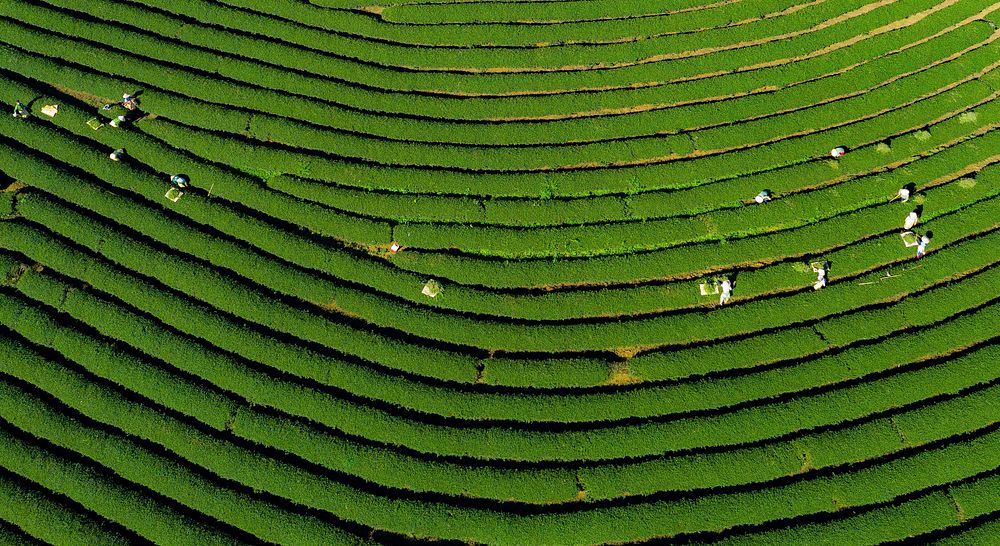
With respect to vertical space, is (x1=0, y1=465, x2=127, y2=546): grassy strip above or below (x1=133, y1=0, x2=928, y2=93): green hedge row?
below

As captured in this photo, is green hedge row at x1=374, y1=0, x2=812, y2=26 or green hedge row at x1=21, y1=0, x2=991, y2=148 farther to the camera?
green hedge row at x1=374, y1=0, x2=812, y2=26

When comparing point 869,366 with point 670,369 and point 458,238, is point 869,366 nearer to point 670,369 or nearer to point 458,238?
point 670,369

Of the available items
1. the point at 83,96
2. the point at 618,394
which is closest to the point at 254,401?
the point at 618,394

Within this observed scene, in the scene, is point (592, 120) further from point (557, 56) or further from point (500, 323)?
point (500, 323)

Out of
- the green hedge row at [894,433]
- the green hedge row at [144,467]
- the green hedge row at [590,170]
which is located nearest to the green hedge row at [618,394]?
the green hedge row at [894,433]

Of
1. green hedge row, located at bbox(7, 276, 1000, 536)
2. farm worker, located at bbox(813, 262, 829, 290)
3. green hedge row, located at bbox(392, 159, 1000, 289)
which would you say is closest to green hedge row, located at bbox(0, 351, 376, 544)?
A: green hedge row, located at bbox(392, 159, 1000, 289)

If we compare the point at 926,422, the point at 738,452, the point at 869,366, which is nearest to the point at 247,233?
the point at 738,452

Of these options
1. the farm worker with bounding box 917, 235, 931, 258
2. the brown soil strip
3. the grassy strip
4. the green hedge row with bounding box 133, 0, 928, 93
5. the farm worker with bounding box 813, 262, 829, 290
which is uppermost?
the green hedge row with bounding box 133, 0, 928, 93

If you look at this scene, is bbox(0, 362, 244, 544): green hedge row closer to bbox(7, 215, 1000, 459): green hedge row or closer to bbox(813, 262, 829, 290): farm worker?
bbox(7, 215, 1000, 459): green hedge row
